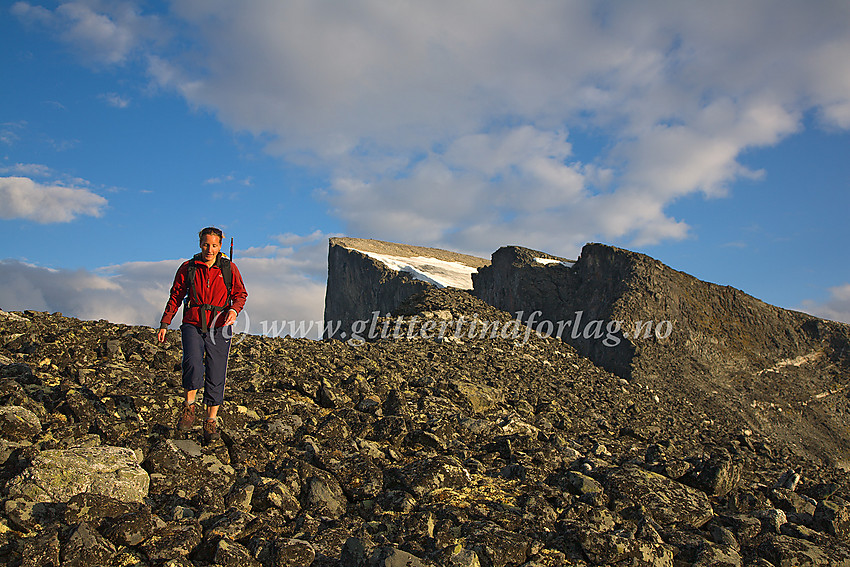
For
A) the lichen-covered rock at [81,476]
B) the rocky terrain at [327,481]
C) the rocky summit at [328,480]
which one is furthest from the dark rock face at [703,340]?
the lichen-covered rock at [81,476]

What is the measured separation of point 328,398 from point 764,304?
73.2 ft

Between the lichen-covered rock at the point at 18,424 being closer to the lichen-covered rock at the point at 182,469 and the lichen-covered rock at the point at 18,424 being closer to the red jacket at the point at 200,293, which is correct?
the lichen-covered rock at the point at 182,469

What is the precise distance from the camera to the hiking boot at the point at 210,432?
15.1ft

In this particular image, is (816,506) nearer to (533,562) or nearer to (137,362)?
(533,562)

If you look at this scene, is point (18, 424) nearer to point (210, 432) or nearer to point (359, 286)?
point (210, 432)

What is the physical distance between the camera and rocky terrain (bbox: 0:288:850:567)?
3148mm

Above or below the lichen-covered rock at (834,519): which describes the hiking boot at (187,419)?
above

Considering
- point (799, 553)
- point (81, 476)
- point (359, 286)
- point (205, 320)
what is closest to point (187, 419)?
point (205, 320)

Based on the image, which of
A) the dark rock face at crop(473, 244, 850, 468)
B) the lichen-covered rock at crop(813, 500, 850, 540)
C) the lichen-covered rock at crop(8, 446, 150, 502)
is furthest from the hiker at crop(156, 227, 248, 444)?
the dark rock face at crop(473, 244, 850, 468)

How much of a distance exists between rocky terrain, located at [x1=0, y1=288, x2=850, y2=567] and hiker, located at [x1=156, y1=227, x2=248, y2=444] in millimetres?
328

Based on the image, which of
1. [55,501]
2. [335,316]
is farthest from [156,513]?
[335,316]

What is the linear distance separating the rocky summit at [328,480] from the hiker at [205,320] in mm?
325

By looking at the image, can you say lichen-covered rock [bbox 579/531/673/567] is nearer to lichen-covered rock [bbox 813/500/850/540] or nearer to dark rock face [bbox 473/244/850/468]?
lichen-covered rock [bbox 813/500/850/540]

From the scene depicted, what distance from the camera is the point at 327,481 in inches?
160
